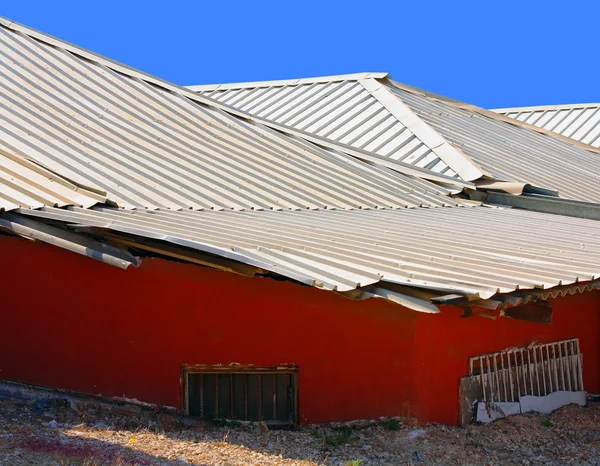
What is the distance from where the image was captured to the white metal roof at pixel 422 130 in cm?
1588

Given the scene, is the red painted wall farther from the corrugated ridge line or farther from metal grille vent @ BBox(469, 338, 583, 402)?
the corrugated ridge line

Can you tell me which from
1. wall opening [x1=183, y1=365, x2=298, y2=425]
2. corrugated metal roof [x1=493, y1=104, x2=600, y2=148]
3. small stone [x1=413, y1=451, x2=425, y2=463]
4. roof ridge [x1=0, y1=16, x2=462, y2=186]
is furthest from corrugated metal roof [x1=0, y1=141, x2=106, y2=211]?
corrugated metal roof [x1=493, y1=104, x2=600, y2=148]

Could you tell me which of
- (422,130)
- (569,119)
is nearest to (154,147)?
(422,130)

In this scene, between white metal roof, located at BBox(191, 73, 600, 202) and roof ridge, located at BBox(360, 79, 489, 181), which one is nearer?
roof ridge, located at BBox(360, 79, 489, 181)

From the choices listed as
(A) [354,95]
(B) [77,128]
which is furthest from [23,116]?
(A) [354,95]

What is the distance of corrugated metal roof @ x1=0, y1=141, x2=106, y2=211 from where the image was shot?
369 inches

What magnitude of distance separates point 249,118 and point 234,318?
6.79 meters

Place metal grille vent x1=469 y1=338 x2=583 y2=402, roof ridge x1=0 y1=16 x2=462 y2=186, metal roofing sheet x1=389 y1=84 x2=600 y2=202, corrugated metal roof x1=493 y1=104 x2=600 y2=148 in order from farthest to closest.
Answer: corrugated metal roof x1=493 y1=104 x2=600 y2=148 < metal roofing sheet x1=389 y1=84 x2=600 y2=202 < roof ridge x1=0 y1=16 x2=462 y2=186 < metal grille vent x1=469 y1=338 x2=583 y2=402

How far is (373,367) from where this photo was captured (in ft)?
27.9

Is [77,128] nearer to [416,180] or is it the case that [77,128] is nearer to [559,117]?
[416,180]

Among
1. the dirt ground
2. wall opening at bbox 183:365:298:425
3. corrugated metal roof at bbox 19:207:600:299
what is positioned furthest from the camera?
wall opening at bbox 183:365:298:425

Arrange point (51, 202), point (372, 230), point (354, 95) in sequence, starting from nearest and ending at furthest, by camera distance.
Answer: point (51, 202)
point (372, 230)
point (354, 95)

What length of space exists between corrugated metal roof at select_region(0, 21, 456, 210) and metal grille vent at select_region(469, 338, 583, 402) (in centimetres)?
358

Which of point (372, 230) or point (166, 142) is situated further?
point (166, 142)
